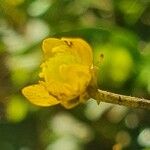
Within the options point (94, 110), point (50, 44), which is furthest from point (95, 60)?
point (94, 110)

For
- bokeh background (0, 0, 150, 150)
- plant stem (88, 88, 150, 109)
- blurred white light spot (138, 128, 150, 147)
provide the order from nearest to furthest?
plant stem (88, 88, 150, 109)
bokeh background (0, 0, 150, 150)
blurred white light spot (138, 128, 150, 147)

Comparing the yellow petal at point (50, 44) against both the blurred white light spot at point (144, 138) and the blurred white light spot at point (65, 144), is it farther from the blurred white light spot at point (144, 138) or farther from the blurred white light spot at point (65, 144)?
the blurred white light spot at point (65, 144)

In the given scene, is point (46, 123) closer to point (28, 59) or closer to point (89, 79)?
point (28, 59)

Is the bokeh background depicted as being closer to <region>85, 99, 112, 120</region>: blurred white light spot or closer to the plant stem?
<region>85, 99, 112, 120</region>: blurred white light spot

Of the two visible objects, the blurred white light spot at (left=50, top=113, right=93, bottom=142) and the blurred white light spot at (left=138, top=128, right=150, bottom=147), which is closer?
the blurred white light spot at (left=138, top=128, right=150, bottom=147)

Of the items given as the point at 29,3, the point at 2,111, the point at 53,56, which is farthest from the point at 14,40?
the point at 53,56

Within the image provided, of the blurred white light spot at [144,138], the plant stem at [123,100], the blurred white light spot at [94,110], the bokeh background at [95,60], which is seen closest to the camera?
the plant stem at [123,100]

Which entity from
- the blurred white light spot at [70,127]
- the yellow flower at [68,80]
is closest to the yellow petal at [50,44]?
the yellow flower at [68,80]

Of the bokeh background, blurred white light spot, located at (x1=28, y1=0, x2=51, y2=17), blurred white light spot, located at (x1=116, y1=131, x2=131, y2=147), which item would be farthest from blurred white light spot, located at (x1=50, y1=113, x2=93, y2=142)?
blurred white light spot, located at (x1=28, y1=0, x2=51, y2=17)
